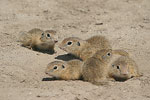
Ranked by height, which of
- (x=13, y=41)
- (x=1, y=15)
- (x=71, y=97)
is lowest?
(x=71, y=97)

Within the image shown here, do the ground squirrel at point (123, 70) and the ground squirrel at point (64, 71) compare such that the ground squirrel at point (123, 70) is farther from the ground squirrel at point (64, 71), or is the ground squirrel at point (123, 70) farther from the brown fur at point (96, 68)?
the ground squirrel at point (64, 71)

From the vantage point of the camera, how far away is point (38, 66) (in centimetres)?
705

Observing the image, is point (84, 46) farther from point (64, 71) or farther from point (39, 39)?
point (64, 71)

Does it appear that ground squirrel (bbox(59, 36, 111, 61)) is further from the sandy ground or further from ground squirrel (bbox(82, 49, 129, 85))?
ground squirrel (bbox(82, 49, 129, 85))

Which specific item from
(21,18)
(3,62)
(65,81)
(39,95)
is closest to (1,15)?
(21,18)

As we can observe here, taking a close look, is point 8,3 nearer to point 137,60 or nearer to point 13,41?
point 13,41

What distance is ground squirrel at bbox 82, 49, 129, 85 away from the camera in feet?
20.7

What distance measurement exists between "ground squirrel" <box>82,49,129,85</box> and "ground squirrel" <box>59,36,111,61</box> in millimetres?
545

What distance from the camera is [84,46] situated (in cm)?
774

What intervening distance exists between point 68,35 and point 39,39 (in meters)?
1.03

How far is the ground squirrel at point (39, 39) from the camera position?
806cm

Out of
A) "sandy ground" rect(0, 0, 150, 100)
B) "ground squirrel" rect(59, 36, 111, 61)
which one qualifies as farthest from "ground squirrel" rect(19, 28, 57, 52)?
"ground squirrel" rect(59, 36, 111, 61)

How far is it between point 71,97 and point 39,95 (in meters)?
0.49

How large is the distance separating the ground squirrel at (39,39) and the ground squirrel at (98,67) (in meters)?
1.48
